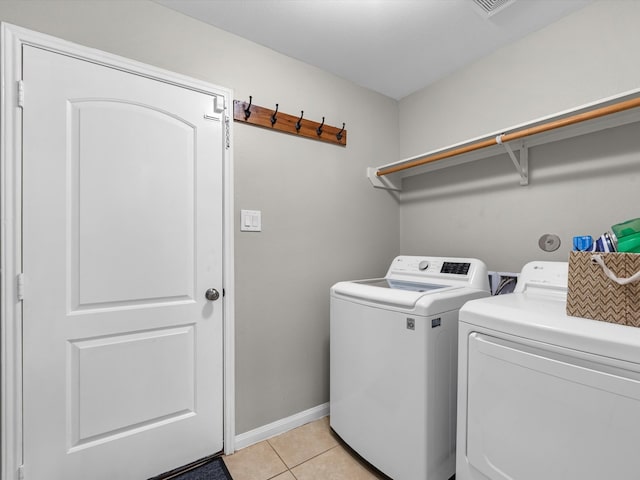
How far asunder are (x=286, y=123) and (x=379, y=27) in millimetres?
732

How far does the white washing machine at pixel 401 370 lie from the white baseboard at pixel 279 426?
309 millimetres

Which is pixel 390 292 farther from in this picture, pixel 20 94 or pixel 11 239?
pixel 20 94

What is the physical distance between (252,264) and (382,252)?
3.54 ft

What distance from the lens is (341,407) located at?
1.75 metres

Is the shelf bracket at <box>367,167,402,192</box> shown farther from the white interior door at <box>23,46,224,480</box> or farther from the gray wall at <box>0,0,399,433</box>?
the white interior door at <box>23,46,224,480</box>

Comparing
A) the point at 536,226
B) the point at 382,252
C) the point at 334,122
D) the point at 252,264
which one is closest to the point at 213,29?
the point at 334,122

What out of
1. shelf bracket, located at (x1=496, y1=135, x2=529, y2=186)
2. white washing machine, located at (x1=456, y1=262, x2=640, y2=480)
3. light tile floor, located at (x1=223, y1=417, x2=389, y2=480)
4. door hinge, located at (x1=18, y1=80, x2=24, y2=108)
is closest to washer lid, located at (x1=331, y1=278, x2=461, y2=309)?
white washing machine, located at (x1=456, y1=262, x2=640, y2=480)

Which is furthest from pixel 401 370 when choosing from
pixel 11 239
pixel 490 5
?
pixel 490 5

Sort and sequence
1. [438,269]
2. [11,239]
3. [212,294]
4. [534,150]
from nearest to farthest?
[11,239] → [212,294] → [534,150] → [438,269]

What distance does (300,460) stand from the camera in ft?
5.47

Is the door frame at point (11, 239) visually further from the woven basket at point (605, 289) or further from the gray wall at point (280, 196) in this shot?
the woven basket at point (605, 289)

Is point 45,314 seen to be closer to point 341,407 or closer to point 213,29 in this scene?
point 341,407

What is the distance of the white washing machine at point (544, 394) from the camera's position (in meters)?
0.82

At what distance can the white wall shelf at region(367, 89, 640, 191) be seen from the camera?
1311 mm
